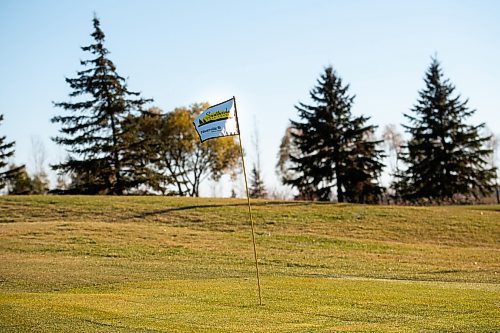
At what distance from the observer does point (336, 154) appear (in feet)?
179

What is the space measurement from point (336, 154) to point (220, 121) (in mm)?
40849

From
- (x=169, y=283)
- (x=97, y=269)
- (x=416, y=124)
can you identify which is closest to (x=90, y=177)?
(x=416, y=124)

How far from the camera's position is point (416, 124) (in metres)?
59.9

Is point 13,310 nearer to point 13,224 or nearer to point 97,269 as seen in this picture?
point 97,269

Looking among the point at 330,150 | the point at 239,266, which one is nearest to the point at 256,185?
the point at 330,150

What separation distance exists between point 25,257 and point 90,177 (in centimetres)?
3280

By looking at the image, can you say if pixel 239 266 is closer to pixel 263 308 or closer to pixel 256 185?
pixel 263 308

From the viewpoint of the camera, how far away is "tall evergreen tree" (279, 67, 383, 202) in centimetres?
5444

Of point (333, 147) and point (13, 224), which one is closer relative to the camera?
point (13, 224)

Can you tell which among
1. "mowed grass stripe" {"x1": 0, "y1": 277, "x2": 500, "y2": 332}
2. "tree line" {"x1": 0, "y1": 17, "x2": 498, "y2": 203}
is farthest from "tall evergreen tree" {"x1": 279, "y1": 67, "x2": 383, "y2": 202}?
"mowed grass stripe" {"x1": 0, "y1": 277, "x2": 500, "y2": 332}

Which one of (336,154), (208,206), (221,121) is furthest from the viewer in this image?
(336,154)

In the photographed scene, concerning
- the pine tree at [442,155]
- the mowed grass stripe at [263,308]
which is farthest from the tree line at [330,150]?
the mowed grass stripe at [263,308]

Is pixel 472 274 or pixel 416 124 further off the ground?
pixel 416 124

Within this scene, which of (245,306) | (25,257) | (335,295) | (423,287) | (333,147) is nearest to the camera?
(245,306)
